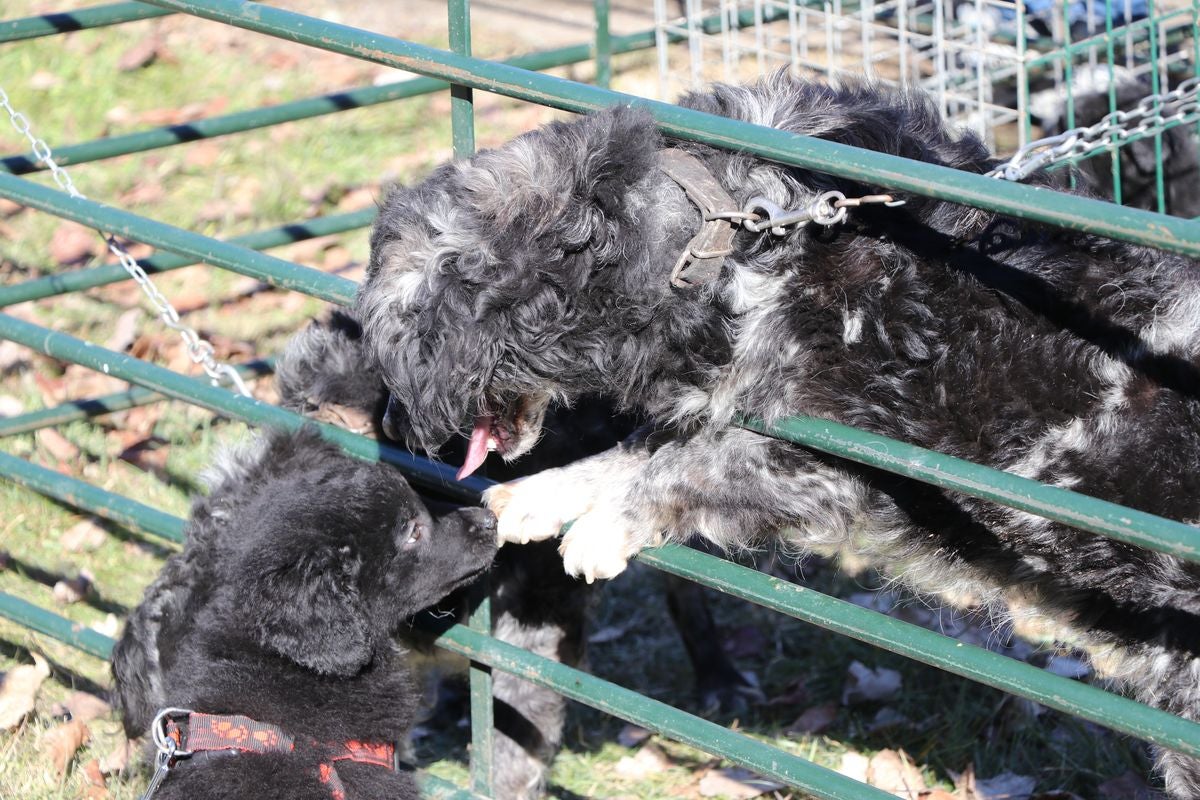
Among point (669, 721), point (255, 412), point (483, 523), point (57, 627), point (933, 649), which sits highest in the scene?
point (255, 412)

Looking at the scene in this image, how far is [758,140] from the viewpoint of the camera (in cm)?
232

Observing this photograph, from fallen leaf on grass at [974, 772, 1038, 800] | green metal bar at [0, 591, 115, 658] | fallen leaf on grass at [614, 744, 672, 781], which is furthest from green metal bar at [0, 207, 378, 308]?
fallen leaf on grass at [974, 772, 1038, 800]

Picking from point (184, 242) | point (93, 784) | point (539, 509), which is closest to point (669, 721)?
point (539, 509)

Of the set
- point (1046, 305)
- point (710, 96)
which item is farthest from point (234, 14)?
point (1046, 305)

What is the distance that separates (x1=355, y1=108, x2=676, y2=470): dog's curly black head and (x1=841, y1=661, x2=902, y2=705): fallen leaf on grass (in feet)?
6.51

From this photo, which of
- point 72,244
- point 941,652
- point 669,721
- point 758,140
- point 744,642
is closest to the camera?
point 758,140

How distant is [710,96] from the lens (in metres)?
3.09

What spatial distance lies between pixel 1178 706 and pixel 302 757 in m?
2.01

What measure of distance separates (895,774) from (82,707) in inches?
98.6

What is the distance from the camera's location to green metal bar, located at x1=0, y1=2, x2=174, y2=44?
3.82m

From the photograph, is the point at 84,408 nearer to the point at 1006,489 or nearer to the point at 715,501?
the point at 715,501

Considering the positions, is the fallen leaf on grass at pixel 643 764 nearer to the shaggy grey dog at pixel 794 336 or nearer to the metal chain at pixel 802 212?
the shaggy grey dog at pixel 794 336

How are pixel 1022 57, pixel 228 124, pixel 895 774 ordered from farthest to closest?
1. pixel 1022 57
2. pixel 228 124
3. pixel 895 774

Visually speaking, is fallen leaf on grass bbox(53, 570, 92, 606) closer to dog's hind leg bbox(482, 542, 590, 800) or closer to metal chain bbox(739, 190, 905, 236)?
dog's hind leg bbox(482, 542, 590, 800)
